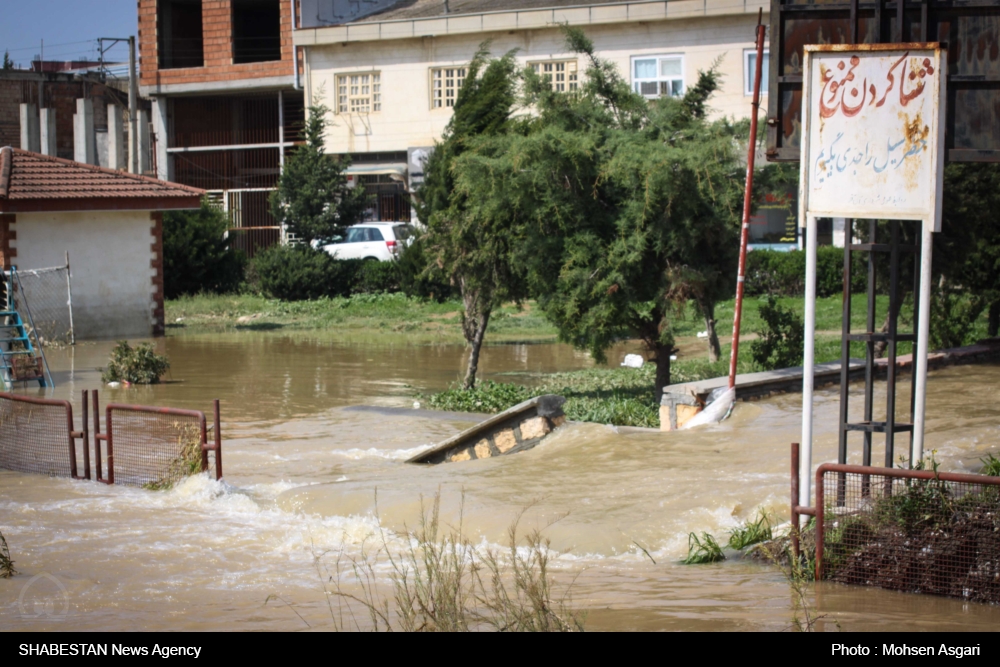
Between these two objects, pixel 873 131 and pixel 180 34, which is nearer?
pixel 873 131

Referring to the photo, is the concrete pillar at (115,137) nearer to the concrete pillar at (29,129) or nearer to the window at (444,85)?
the concrete pillar at (29,129)

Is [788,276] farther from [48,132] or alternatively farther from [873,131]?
[48,132]

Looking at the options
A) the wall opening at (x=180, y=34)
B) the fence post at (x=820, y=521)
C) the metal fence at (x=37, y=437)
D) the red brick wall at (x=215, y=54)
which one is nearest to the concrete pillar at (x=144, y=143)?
the red brick wall at (x=215, y=54)

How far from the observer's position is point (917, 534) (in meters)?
6.45

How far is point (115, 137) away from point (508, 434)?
110ft

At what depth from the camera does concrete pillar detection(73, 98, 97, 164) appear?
41375mm

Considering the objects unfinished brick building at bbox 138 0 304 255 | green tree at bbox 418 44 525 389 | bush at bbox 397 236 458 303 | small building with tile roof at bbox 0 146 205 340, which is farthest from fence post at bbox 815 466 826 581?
unfinished brick building at bbox 138 0 304 255

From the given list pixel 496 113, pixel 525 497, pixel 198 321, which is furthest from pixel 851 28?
pixel 198 321

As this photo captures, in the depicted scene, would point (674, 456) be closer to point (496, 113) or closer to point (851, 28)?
point (851, 28)

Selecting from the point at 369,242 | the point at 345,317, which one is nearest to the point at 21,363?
the point at 345,317

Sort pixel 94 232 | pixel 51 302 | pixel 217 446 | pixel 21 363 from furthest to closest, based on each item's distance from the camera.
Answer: pixel 94 232
pixel 51 302
pixel 21 363
pixel 217 446

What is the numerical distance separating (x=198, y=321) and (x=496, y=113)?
15.2m

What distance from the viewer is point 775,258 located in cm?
2902
